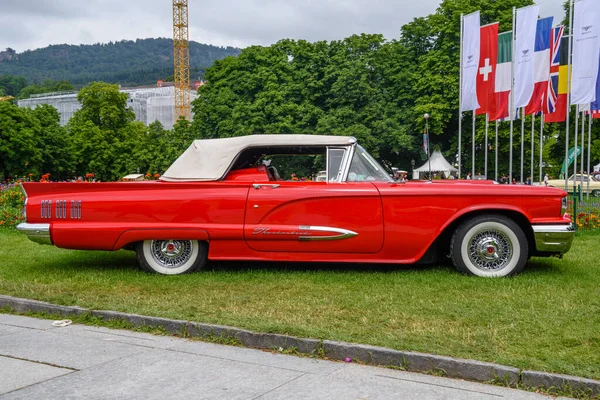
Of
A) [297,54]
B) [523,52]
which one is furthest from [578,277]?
[297,54]

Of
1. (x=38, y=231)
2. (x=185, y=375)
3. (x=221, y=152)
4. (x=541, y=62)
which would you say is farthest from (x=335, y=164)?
(x=541, y=62)

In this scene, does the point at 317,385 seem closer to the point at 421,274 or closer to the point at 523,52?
the point at 421,274

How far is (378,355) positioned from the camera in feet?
14.5

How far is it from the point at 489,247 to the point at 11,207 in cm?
1226

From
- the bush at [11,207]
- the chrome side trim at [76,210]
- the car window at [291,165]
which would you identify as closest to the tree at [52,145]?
the bush at [11,207]

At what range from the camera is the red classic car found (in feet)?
24.1

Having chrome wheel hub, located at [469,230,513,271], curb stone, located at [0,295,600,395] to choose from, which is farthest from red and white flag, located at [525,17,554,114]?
curb stone, located at [0,295,600,395]

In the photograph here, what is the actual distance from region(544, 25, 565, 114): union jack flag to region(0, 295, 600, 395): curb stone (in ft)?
63.4

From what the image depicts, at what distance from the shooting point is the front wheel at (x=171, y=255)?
775cm

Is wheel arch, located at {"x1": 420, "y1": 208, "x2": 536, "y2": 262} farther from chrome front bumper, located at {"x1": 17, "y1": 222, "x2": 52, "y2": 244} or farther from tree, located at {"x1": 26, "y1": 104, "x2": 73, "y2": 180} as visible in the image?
tree, located at {"x1": 26, "y1": 104, "x2": 73, "y2": 180}

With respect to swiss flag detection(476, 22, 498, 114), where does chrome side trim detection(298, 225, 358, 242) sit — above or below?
below

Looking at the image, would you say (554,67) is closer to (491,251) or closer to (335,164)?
(491,251)

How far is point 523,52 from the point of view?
844 inches

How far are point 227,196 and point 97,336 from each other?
2.72 meters
